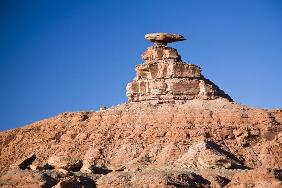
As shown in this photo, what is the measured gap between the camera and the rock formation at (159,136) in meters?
45.8

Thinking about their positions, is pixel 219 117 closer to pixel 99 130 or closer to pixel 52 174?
pixel 99 130

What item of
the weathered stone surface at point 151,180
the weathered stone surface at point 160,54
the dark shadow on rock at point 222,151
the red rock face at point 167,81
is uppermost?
the weathered stone surface at point 160,54

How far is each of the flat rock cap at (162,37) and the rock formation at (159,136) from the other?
0.11 metres

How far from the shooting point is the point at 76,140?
5762 centimetres

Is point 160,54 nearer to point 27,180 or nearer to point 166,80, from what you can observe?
point 166,80

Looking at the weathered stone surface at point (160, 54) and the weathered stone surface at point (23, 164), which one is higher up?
the weathered stone surface at point (160, 54)

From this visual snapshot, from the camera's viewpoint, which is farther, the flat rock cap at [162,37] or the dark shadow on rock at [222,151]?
the flat rock cap at [162,37]

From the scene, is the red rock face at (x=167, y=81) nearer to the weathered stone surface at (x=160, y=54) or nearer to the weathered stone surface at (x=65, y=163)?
the weathered stone surface at (x=160, y=54)

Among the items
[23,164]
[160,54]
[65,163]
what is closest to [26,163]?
[23,164]

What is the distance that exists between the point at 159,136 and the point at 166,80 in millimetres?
10453

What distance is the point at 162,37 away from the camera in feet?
224

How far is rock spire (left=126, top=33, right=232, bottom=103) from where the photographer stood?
63.0 meters

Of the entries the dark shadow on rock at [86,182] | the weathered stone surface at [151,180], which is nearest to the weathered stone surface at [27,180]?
Result: the dark shadow on rock at [86,182]

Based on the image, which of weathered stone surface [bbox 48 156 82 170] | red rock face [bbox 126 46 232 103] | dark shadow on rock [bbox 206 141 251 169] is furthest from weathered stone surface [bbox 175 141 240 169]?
red rock face [bbox 126 46 232 103]
